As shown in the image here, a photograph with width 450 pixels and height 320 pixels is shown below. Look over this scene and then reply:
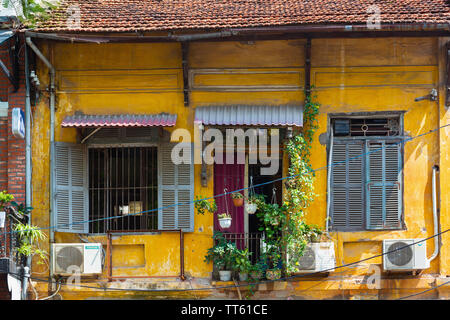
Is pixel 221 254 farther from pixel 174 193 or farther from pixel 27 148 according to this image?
pixel 27 148

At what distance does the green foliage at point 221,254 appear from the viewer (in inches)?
432

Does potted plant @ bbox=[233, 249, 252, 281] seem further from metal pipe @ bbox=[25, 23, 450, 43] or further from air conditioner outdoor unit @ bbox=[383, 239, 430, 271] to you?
metal pipe @ bbox=[25, 23, 450, 43]

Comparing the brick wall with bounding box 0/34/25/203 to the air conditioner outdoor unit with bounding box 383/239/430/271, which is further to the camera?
the brick wall with bounding box 0/34/25/203

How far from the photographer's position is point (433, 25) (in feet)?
34.8

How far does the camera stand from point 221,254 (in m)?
11.0

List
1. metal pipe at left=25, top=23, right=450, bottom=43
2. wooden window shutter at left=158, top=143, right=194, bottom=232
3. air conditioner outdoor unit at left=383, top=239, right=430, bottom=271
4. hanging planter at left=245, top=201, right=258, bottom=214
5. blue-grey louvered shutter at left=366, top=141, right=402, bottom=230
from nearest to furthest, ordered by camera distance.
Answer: metal pipe at left=25, top=23, right=450, bottom=43
air conditioner outdoor unit at left=383, top=239, right=430, bottom=271
hanging planter at left=245, top=201, right=258, bottom=214
blue-grey louvered shutter at left=366, top=141, right=402, bottom=230
wooden window shutter at left=158, top=143, right=194, bottom=232

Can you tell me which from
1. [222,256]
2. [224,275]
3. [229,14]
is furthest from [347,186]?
[229,14]

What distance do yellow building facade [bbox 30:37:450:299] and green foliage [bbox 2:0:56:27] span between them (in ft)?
1.39

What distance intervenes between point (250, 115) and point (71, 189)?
9.99 ft

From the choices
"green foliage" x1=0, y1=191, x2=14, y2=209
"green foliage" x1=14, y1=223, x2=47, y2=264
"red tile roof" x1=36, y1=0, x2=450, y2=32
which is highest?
"red tile roof" x1=36, y1=0, x2=450, y2=32

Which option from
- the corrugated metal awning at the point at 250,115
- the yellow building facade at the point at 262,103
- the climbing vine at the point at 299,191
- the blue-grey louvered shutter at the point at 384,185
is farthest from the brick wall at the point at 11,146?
the blue-grey louvered shutter at the point at 384,185

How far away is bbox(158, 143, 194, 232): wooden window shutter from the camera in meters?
11.3

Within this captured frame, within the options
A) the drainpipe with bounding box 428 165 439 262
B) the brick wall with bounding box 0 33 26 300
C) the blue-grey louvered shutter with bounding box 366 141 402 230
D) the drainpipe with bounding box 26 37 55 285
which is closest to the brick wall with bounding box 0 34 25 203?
the brick wall with bounding box 0 33 26 300
